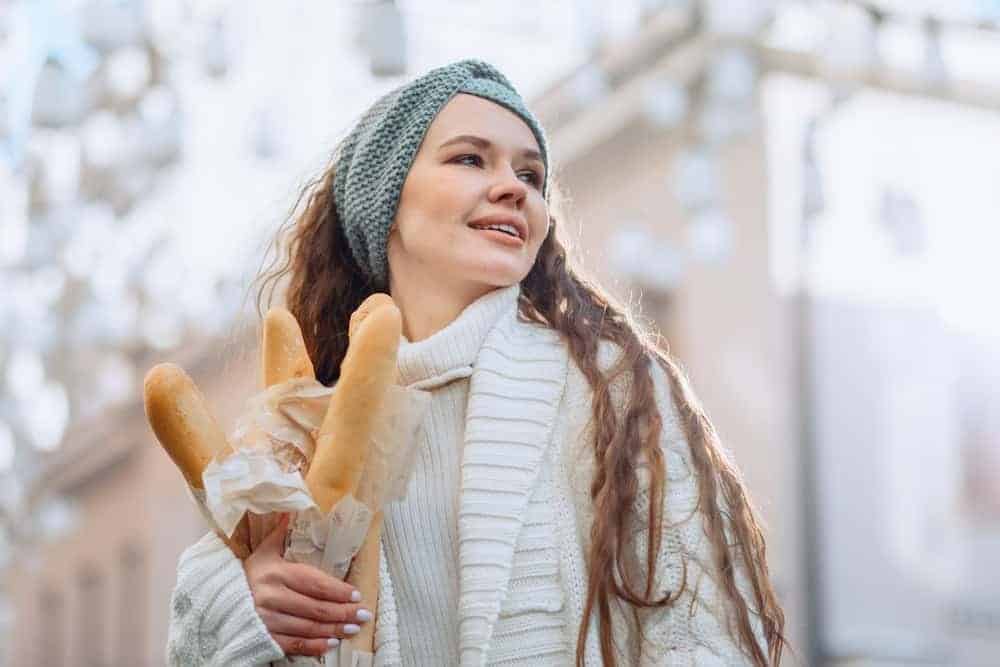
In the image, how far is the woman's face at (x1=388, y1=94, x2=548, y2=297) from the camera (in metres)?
2.91

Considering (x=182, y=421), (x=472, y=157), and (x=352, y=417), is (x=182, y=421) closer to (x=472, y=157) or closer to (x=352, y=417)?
(x=352, y=417)

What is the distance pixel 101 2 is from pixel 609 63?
8893 millimetres

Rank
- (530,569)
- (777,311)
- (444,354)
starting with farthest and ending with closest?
(777,311)
(444,354)
(530,569)

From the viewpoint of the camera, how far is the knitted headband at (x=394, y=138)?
9.80 feet

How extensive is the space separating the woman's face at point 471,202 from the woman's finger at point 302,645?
0.58 meters

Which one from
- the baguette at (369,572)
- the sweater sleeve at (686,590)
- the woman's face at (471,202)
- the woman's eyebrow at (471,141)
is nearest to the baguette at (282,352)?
the baguette at (369,572)

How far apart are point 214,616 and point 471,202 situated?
651 mm

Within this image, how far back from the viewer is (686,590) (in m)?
2.65

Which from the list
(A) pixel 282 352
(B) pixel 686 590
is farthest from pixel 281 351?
(B) pixel 686 590

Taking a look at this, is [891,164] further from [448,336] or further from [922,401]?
[448,336]

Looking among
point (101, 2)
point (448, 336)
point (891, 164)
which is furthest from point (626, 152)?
point (448, 336)

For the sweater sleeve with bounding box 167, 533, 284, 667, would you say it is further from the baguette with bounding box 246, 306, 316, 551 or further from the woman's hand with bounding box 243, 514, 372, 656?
the baguette with bounding box 246, 306, 316, 551

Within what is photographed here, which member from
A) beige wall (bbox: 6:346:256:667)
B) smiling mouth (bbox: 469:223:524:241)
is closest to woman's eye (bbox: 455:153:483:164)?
smiling mouth (bbox: 469:223:524:241)

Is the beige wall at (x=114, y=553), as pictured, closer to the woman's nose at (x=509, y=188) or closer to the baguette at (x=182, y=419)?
the woman's nose at (x=509, y=188)
